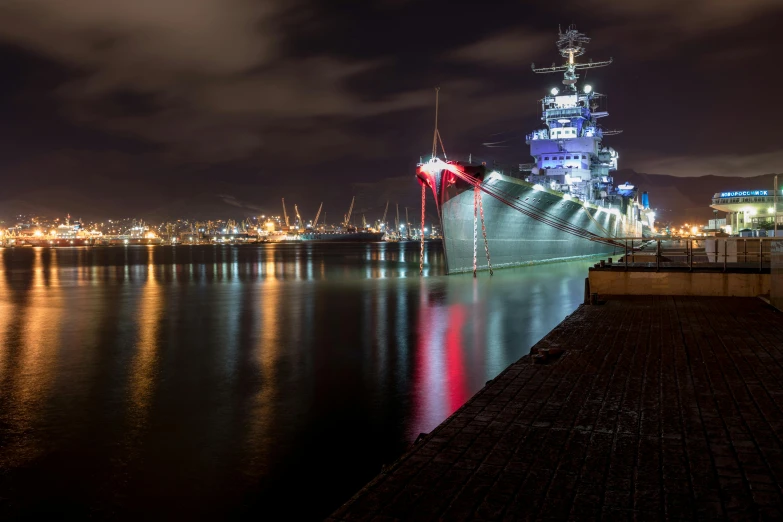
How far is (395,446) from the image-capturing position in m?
8.61

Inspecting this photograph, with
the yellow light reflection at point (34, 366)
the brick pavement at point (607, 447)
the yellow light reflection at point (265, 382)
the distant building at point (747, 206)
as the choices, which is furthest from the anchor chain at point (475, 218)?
the distant building at point (747, 206)

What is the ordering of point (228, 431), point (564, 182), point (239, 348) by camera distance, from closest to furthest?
1. point (228, 431)
2. point (239, 348)
3. point (564, 182)

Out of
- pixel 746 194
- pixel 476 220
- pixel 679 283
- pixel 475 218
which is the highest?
pixel 746 194

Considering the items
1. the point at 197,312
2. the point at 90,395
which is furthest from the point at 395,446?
the point at 197,312

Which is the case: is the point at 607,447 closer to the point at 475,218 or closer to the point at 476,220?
the point at 475,218

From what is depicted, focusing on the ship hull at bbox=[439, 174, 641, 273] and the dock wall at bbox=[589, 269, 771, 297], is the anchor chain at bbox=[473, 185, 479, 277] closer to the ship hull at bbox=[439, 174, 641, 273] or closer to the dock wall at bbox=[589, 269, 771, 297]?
the ship hull at bbox=[439, 174, 641, 273]

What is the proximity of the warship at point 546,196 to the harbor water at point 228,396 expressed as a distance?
1002 cm

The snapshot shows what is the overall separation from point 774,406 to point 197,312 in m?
22.9

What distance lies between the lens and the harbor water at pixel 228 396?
719 centimetres

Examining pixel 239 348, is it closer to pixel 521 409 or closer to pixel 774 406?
pixel 521 409

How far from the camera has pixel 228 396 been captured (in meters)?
11.5

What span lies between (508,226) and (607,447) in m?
39.3

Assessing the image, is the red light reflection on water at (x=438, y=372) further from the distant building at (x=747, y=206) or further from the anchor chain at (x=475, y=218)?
the distant building at (x=747, y=206)

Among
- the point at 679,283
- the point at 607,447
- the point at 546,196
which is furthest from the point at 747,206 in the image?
the point at 607,447
